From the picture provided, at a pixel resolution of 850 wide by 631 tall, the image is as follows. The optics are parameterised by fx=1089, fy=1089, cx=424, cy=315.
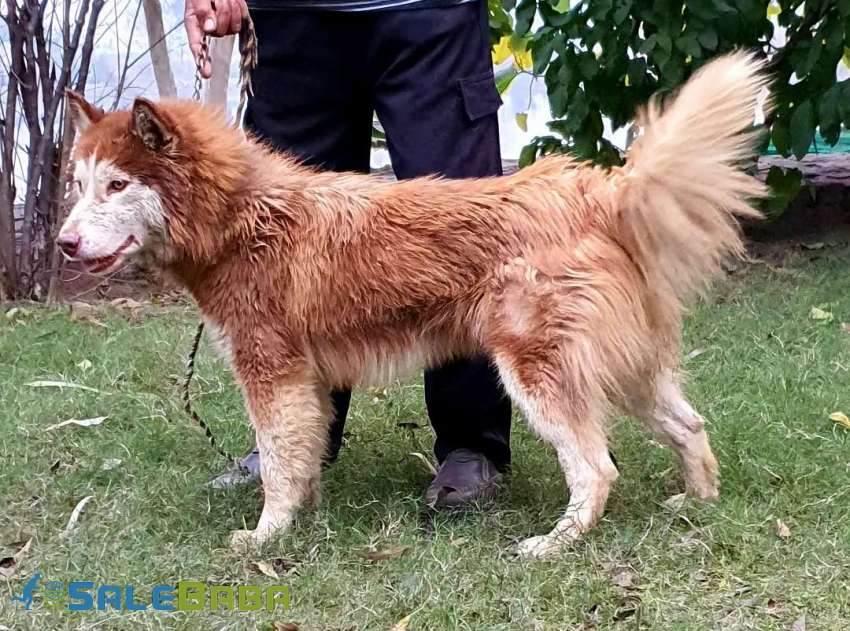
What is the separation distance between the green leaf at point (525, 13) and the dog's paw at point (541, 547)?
354cm

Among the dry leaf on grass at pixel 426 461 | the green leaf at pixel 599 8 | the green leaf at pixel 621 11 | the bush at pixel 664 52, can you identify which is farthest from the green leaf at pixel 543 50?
the dry leaf on grass at pixel 426 461

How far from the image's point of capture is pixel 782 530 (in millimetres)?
3203

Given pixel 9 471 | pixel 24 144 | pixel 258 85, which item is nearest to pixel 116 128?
pixel 258 85

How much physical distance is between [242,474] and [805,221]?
5.07 m

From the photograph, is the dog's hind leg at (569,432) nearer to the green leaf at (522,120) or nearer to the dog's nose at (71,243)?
the dog's nose at (71,243)

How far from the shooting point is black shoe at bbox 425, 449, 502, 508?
11.5 feet

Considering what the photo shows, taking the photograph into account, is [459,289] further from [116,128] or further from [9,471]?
[9,471]

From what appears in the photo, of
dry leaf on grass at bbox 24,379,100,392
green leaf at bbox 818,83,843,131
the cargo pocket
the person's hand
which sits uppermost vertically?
the person's hand

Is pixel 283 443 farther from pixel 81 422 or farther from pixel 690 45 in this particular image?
pixel 690 45

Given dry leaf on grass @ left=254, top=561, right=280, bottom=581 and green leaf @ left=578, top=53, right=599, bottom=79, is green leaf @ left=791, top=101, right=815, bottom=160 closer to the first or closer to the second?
green leaf @ left=578, top=53, right=599, bottom=79

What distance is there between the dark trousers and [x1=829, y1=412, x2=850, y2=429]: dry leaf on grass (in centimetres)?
123

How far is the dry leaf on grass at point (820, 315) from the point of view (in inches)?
213

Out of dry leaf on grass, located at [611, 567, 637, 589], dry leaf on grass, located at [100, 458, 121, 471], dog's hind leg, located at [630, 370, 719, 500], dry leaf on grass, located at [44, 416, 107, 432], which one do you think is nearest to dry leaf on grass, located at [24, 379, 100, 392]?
dry leaf on grass, located at [44, 416, 107, 432]

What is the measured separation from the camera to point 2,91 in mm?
6754
